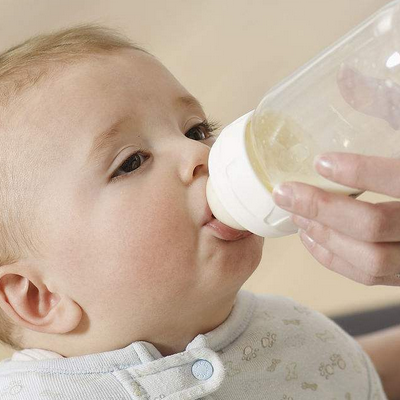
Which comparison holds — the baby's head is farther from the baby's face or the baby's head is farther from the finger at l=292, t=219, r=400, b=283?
the finger at l=292, t=219, r=400, b=283

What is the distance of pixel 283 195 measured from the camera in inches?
27.3

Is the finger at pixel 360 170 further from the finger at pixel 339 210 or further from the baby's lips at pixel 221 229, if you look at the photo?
the baby's lips at pixel 221 229

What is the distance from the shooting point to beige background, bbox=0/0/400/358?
5.21ft

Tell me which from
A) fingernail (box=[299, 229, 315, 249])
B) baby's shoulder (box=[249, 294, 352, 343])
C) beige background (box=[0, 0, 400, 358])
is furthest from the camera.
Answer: beige background (box=[0, 0, 400, 358])

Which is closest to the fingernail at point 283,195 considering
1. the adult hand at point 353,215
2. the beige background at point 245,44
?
the adult hand at point 353,215

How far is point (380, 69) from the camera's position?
84 cm

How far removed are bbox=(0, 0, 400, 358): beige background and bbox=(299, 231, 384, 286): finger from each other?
32.4 inches

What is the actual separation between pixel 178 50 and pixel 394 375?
857 mm

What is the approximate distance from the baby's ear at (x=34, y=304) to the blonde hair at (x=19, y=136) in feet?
0.08

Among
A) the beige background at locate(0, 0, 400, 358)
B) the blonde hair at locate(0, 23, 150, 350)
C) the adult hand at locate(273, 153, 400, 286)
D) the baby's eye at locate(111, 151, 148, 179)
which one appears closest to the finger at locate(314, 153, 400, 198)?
the adult hand at locate(273, 153, 400, 286)

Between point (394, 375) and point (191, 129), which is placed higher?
point (191, 129)

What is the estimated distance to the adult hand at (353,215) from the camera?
0.67 m

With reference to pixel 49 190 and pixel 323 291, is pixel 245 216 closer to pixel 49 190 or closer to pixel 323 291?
pixel 49 190

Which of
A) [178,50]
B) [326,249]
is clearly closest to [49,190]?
[326,249]
